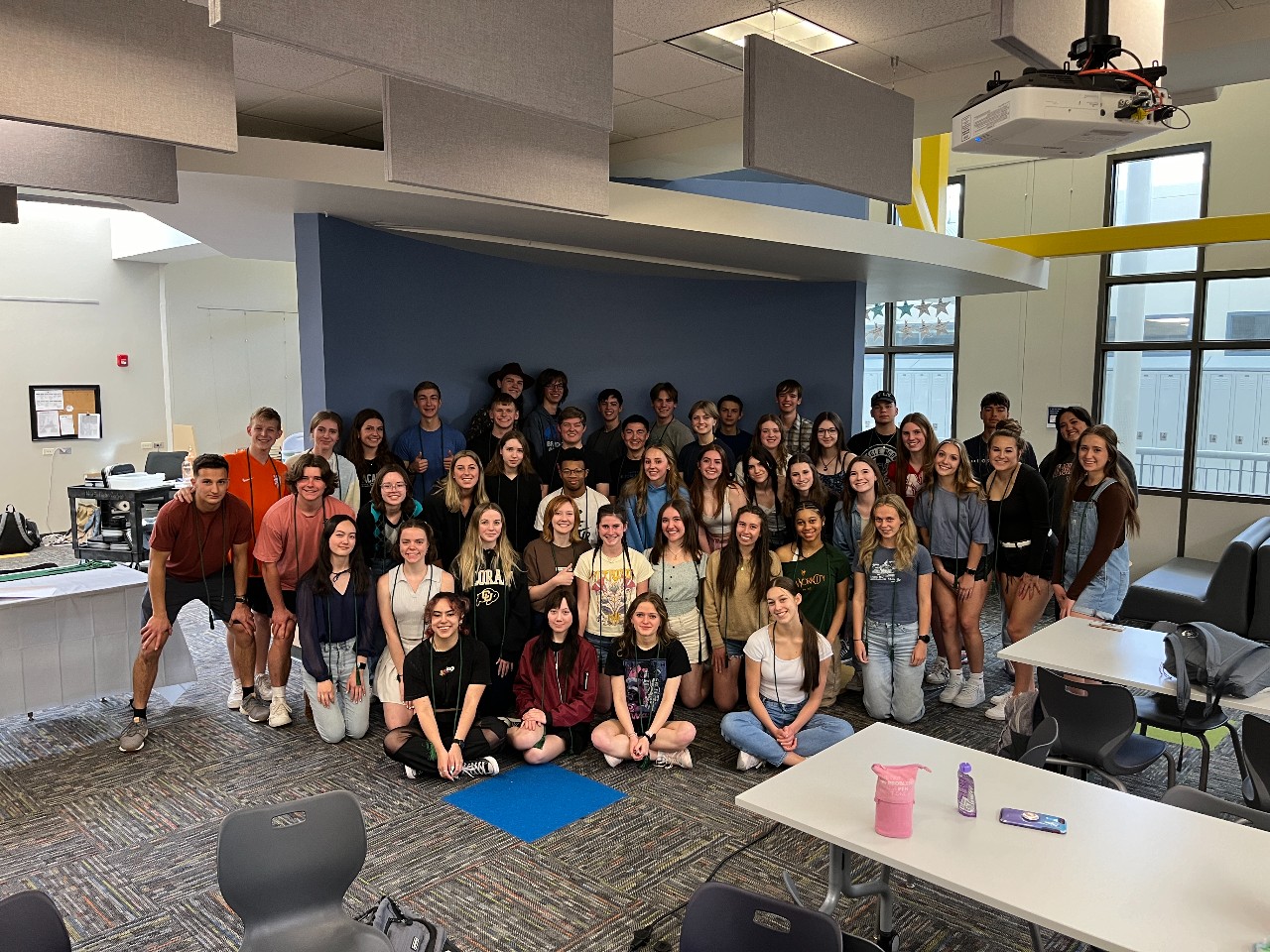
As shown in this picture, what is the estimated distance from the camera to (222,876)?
8.14ft

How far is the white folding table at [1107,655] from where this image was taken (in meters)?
3.75

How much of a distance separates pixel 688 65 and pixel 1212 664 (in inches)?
133

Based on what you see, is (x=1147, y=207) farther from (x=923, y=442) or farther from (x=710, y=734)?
(x=710, y=734)

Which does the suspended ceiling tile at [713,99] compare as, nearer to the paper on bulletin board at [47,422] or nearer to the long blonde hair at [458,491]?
the long blonde hair at [458,491]

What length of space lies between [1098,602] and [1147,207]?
5.71 meters

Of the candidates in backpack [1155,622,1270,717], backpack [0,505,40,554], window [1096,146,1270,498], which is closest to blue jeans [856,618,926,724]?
backpack [1155,622,1270,717]

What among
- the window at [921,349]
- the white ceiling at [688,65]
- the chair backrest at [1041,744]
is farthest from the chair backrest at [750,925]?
the window at [921,349]

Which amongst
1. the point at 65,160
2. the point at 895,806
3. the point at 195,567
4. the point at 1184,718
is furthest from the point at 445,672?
the point at 1184,718

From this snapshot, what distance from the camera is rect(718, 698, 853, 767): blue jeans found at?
455cm

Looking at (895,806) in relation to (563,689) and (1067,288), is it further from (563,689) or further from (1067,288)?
(1067,288)

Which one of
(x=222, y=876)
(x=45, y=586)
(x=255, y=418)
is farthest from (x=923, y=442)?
(x=45, y=586)

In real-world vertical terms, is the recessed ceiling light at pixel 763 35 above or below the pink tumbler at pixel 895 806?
above

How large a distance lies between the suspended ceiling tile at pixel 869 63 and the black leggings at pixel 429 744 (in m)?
3.50

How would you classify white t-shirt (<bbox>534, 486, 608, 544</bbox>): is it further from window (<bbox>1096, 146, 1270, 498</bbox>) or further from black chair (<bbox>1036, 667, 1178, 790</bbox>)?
window (<bbox>1096, 146, 1270, 498</bbox>)
